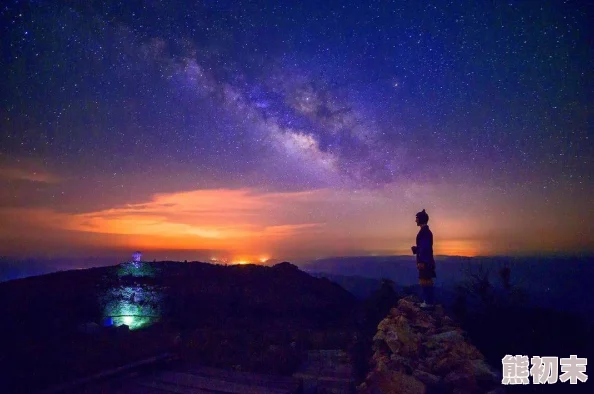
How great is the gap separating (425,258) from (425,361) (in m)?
2.92

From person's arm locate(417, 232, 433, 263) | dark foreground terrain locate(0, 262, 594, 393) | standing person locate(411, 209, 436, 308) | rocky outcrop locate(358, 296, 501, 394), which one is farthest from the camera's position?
person's arm locate(417, 232, 433, 263)

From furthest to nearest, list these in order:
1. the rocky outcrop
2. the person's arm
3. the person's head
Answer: the person's head → the person's arm → the rocky outcrop

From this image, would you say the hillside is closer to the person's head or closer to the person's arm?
the person's arm

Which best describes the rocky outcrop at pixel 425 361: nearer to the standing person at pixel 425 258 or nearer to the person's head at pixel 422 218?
the standing person at pixel 425 258

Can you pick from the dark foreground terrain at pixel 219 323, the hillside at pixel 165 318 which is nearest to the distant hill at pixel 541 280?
the dark foreground terrain at pixel 219 323

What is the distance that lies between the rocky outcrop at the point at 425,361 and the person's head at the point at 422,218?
2.43 meters

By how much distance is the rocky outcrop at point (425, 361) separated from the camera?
5238 millimetres

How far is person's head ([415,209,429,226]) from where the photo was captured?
8539 millimetres

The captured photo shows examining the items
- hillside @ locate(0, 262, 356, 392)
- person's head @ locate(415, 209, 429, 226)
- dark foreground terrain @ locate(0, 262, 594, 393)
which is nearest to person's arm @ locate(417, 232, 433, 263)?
person's head @ locate(415, 209, 429, 226)

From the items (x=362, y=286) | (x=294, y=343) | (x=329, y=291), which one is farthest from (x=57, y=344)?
(x=362, y=286)

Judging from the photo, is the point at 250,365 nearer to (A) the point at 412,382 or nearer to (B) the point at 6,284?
(A) the point at 412,382

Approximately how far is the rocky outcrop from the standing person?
2.29 ft

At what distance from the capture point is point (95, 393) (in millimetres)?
5965

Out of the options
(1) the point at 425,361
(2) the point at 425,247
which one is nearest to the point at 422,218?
(2) the point at 425,247
